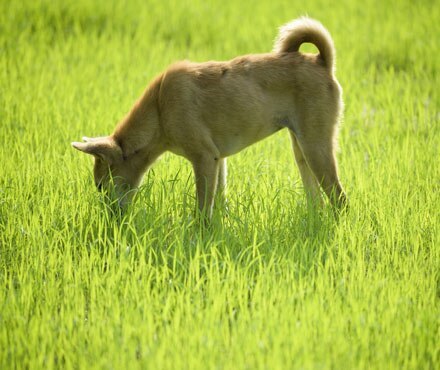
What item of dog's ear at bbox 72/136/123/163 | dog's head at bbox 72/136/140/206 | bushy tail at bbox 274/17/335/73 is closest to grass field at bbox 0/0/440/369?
dog's head at bbox 72/136/140/206

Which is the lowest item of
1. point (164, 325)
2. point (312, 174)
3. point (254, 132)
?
point (164, 325)

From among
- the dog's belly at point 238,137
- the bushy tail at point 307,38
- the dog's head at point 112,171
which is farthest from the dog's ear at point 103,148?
the bushy tail at point 307,38

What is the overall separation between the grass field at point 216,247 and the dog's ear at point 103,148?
38cm

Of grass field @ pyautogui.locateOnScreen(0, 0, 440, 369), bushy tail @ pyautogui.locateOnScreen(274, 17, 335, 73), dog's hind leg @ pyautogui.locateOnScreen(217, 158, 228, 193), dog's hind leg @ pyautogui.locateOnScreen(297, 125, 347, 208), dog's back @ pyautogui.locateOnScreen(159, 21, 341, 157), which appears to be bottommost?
grass field @ pyautogui.locateOnScreen(0, 0, 440, 369)

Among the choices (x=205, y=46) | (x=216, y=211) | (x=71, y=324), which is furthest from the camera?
(x=205, y=46)

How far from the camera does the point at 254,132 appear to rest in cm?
571

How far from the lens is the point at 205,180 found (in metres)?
5.42

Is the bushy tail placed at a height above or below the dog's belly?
above

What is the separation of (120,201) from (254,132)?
1240 mm

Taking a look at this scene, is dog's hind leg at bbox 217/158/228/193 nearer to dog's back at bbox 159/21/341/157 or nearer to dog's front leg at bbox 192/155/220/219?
dog's back at bbox 159/21/341/157

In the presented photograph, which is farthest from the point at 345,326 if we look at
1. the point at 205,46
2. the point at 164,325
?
the point at 205,46

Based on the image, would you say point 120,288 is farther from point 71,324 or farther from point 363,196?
point 363,196

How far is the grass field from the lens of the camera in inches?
154

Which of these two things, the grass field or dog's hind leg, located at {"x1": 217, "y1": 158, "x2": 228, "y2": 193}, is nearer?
the grass field
